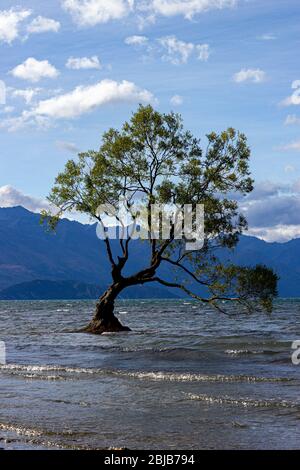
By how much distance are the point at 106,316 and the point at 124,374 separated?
2760 centimetres

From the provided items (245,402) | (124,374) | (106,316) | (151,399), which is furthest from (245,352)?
(106,316)

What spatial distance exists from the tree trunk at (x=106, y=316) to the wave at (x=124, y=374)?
23.7 metres

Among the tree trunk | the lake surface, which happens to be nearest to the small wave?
the lake surface

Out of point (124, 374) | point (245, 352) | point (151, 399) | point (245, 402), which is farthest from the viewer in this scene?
point (245, 352)

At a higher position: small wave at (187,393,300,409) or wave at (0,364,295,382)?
small wave at (187,393,300,409)

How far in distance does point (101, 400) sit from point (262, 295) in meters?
30.7

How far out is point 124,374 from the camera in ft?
87.9

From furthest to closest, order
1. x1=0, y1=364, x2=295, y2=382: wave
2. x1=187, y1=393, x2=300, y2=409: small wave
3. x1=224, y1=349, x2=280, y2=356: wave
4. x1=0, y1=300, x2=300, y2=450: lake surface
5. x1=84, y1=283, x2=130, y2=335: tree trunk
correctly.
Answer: x1=84, y1=283, x2=130, y2=335: tree trunk
x1=224, y1=349, x2=280, y2=356: wave
x1=0, y1=364, x2=295, y2=382: wave
x1=187, y1=393, x2=300, y2=409: small wave
x1=0, y1=300, x2=300, y2=450: lake surface

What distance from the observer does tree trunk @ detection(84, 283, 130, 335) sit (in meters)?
53.6

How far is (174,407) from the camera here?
18953 millimetres

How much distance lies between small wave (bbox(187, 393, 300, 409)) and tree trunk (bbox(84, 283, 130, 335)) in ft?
109

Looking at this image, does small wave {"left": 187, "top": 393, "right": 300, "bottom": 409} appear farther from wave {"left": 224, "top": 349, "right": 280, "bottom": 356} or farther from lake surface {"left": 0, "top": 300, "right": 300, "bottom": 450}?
wave {"left": 224, "top": 349, "right": 280, "bottom": 356}

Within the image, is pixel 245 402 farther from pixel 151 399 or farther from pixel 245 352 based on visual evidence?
pixel 245 352
